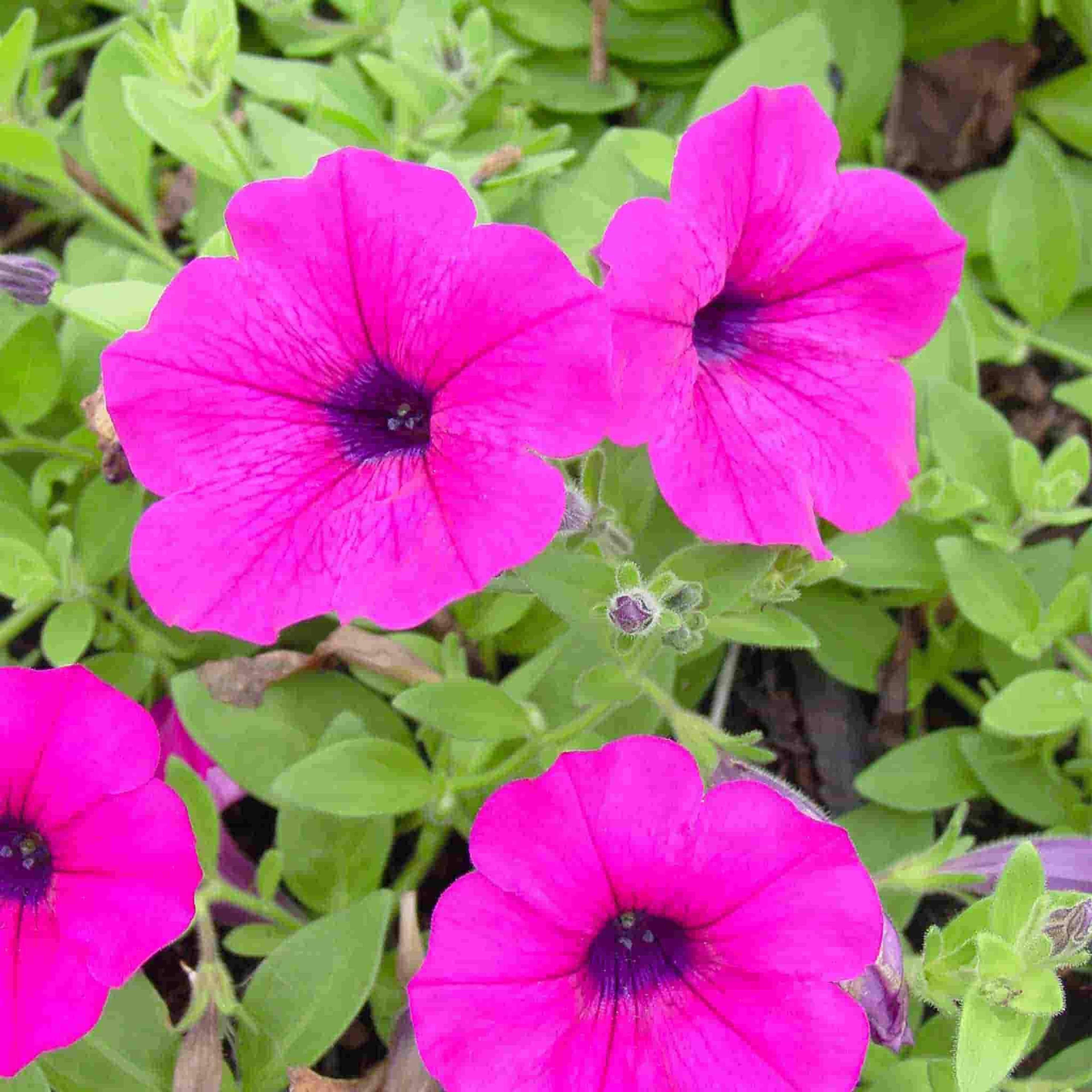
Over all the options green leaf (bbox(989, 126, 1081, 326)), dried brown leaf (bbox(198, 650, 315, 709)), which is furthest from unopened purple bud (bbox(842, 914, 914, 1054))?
green leaf (bbox(989, 126, 1081, 326))

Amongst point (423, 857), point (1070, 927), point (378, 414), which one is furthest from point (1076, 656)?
point (378, 414)

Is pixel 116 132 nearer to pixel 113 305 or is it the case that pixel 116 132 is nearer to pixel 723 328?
pixel 113 305

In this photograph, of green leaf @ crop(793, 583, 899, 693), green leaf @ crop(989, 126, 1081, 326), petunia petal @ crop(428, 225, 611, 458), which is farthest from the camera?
green leaf @ crop(989, 126, 1081, 326)

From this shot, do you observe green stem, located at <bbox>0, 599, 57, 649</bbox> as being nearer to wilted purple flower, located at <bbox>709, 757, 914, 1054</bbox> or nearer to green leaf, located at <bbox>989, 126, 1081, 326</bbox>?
wilted purple flower, located at <bbox>709, 757, 914, 1054</bbox>

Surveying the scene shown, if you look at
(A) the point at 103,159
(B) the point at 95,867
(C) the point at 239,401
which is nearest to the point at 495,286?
(C) the point at 239,401

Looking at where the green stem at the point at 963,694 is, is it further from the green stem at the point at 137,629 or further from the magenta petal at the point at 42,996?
the magenta petal at the point at 42,996

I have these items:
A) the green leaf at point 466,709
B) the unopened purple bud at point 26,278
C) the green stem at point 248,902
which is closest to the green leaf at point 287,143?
the unopened purple bud at point 26,278

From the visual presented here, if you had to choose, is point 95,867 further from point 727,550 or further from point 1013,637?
point 1013,637
